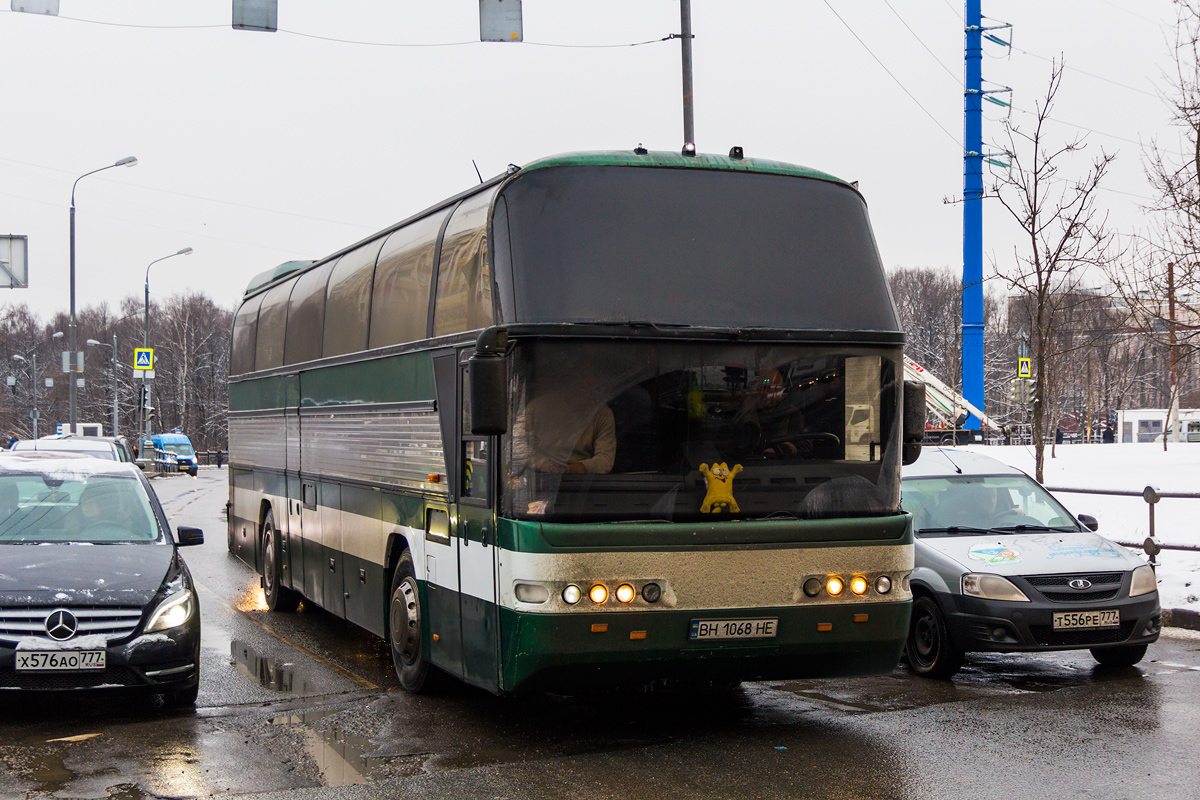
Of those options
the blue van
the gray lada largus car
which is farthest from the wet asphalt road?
the blue van

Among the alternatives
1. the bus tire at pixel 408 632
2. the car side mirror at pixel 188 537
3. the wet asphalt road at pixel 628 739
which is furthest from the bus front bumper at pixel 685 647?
the car side mirror at pixel 188 537

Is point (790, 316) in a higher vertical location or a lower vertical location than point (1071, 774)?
higher

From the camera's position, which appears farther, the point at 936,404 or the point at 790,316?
the point at 936,404

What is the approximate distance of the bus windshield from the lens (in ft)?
21.9

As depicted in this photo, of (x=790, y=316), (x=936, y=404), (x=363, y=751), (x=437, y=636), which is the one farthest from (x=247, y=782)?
(x=936, y=404)

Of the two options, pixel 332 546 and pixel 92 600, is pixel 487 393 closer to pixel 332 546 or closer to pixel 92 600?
pixel 92 600

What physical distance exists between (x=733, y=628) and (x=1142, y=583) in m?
3.92

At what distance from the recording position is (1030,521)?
10.3 m

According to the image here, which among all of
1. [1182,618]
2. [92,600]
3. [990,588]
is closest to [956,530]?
[990,588]

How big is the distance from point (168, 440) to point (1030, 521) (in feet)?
206

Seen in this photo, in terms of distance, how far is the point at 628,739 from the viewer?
727cm

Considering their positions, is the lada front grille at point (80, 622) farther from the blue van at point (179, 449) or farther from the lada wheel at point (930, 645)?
the blue van at point (179, 449)

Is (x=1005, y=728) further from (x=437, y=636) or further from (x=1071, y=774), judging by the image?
(x=437, y=636)

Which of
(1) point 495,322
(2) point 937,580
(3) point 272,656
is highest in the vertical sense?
(1) point 495,322
